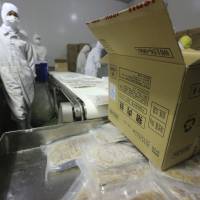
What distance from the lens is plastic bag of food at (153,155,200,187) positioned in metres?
0.46

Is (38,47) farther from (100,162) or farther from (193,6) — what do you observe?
(100,162)

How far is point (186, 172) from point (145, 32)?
0.42 meters

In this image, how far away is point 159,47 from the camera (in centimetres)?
38

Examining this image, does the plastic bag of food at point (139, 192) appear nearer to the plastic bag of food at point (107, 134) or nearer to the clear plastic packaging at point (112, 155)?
the clear plastic packaging at point (112, 155)

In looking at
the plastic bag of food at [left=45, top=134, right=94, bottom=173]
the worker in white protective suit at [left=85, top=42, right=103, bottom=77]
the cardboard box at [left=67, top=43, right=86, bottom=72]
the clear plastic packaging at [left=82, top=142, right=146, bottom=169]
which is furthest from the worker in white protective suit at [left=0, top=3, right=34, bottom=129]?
the cardboard box at [left=67, top=43, right=86, bottom=72]

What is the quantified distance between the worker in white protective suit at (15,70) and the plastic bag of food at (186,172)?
4.61 ft

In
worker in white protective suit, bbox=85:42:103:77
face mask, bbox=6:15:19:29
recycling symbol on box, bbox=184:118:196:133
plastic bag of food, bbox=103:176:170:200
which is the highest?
face mask, bbox=6:15:19:29

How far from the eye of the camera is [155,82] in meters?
0.45

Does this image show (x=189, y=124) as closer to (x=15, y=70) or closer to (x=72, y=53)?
(x=15, y=70)

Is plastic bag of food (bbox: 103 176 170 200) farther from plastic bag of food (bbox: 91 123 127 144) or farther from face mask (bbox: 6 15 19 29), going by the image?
face mask (bbox: 6 15 19 29)

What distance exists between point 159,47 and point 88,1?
5164 millimetres

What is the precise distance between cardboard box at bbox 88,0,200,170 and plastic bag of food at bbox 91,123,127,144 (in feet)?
0.18

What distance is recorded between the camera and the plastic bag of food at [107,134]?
66cm

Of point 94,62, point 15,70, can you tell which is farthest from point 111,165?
point 94,62
